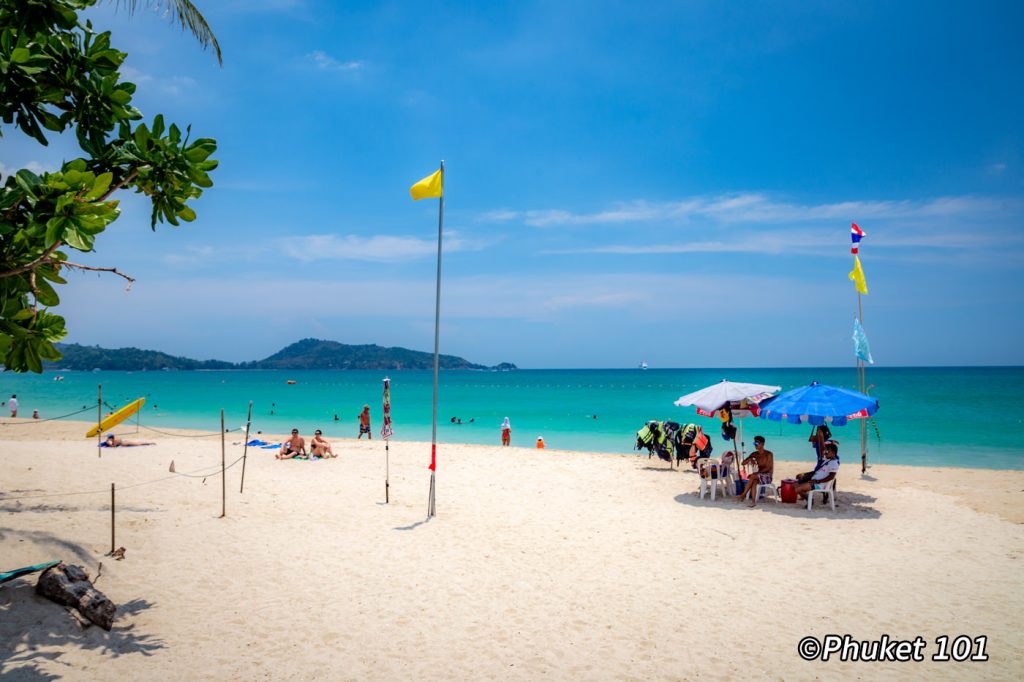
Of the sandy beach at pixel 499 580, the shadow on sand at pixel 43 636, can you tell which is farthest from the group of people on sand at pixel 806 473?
the shadow on sand at pixel 43 636

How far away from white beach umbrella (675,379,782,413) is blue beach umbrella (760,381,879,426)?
59 cm

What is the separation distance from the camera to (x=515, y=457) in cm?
1825

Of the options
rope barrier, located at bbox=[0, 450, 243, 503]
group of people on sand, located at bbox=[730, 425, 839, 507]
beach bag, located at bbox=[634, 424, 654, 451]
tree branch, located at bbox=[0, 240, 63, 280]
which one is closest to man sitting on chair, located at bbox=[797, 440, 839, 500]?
group of people on sand, located at bbox=[730, 425, 839, 507]

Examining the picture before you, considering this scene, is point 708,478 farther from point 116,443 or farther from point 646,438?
point 116,443

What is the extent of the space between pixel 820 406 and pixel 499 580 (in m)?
6.91

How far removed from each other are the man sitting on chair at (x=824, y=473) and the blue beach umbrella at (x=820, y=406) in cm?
52

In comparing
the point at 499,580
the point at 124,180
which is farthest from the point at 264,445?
the point at 124,180

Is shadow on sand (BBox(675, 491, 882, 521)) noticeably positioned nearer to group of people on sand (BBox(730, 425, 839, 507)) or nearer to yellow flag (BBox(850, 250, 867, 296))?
group of people on sand (BBox(730, 425, 839, 507))

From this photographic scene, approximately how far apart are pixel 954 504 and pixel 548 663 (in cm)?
1016

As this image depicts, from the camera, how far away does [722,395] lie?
1204cm

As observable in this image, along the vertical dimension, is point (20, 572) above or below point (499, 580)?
above

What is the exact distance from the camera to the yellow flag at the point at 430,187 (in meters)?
10.4

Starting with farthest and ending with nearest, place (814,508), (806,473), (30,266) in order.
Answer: (806,473)
(814,508)
(30,266)

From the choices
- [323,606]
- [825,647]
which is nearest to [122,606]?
[323,606]
